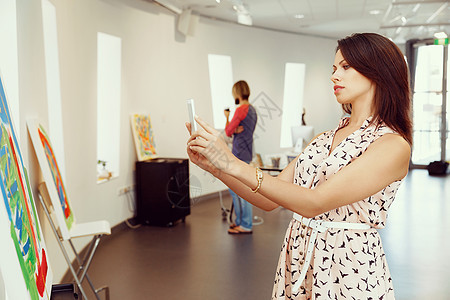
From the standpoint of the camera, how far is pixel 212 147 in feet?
3.94

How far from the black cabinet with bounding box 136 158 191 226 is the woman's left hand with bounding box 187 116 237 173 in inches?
213

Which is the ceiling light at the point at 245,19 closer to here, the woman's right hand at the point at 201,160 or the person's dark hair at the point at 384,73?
the person's dark hair at the point at 384,73

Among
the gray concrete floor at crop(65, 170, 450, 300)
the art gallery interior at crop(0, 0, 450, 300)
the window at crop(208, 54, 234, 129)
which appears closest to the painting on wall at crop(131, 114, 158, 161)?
the art gallery interior at crop(0, 0, 450, 300)

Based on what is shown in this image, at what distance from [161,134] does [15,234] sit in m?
6.45

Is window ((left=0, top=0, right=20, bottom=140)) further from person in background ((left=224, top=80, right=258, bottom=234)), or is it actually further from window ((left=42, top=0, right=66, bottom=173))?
person in background ((left=224, top=80, right=258, bottom=234))

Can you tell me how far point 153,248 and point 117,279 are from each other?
106 centimetres

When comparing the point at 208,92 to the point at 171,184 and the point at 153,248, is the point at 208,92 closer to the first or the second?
the point at 171,184

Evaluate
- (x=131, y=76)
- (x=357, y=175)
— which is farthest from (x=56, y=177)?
(x=131, y=76)

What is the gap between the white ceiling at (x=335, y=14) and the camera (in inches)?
337

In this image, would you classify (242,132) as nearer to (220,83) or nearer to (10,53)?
(10,53)

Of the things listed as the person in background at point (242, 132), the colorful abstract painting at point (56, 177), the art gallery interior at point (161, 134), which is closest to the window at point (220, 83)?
the art gallery interior at point (161, 134)

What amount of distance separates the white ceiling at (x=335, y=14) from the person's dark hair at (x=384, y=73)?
5.93 m

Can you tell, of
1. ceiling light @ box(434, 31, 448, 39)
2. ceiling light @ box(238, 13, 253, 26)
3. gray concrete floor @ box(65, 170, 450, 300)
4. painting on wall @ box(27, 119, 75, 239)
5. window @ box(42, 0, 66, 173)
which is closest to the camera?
painting on wall @ box(27, 119, 75, 239)

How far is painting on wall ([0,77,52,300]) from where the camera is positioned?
119 centimetres
